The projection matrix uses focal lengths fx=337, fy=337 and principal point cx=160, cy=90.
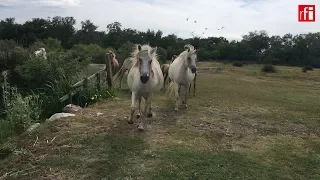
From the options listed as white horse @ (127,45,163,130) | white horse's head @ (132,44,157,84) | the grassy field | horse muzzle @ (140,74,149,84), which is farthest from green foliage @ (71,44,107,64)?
horse muzzle @ (140,74,149,84)

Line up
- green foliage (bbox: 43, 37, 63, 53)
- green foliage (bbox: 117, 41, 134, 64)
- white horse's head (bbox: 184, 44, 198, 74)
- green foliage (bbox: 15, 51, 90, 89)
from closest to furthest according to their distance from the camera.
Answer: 1. white horse's head (bbox: 184, 44, 198, 74)
2. green foliage (bbox: 15, 51, 90, 89)
3. green foliage (bbox: 43, 37, 63, 53)
4. green foliage (bbox: 117, 41, 134, 64)

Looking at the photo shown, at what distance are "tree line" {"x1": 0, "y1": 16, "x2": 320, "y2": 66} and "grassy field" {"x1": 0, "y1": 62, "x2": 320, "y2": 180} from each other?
70.9 feet

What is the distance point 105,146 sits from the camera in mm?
5293

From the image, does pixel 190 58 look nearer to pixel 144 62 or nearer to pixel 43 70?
pixel 144 62

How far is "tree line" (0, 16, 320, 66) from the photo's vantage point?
3916 centimetres

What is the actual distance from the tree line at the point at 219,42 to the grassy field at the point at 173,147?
70.9 ft

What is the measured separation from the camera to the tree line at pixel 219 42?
39156 mm

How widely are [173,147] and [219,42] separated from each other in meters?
42.6

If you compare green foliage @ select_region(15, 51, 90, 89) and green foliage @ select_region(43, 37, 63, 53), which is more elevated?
green foliage @ select_region(43, 37, 63, 53)

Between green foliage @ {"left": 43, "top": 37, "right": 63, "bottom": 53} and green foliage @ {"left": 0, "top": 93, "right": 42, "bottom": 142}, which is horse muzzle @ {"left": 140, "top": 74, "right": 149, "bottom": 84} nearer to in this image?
green foliage @ {"left": 0, "top": 93, "right": 42, "bottom": 142}

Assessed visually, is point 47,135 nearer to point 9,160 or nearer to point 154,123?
point 9,160

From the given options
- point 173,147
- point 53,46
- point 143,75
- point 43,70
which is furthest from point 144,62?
point 53,46

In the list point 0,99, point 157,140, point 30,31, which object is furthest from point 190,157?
point 30,31

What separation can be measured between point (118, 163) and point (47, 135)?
1802 millimetres
